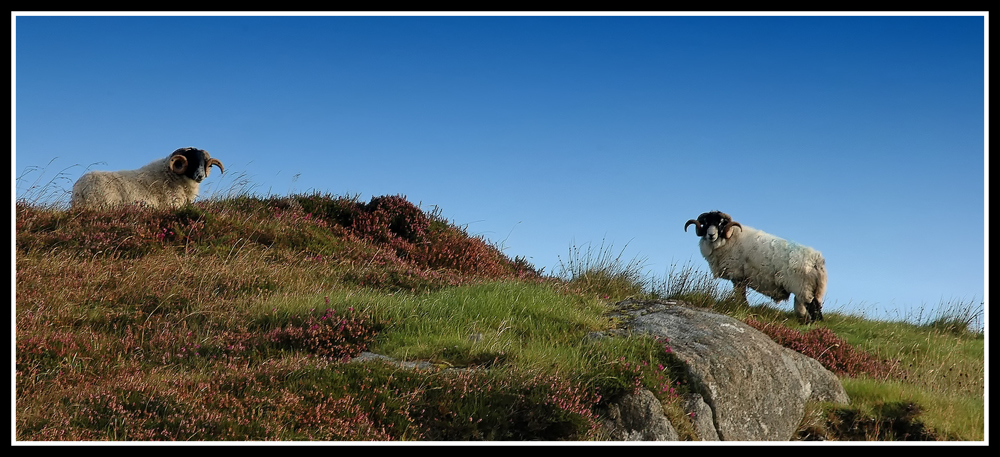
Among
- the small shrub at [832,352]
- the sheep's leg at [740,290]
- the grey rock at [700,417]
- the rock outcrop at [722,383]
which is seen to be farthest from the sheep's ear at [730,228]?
the grey rock at [700,417]

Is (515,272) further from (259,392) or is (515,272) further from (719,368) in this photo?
(259,392)

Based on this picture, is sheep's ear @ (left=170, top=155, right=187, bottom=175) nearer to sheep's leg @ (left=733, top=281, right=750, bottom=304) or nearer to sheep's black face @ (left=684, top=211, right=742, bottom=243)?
sheep's black face @ (left=684, top=211, right=742, bottom=243)

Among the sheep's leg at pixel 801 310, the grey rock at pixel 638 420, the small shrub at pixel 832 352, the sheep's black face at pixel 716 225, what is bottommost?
the grey rock at pixel 638 420

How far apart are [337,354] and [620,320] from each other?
4087 millimetres

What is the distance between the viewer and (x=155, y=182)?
16984 mm

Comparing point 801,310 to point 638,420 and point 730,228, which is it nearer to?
point 730,228

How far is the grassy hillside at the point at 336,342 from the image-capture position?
7.24 metres

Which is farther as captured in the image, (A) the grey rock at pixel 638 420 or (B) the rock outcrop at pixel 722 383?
(B) the rock outcrop at pixel 722 383

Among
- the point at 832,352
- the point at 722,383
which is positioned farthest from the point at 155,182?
the point at 832,352

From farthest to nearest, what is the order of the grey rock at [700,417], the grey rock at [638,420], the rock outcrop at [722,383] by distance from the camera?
the grey rock at [700,417]
the rock outcrop at [722,383]
the grey rock at [638,420]

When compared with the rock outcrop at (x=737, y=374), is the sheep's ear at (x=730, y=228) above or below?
above

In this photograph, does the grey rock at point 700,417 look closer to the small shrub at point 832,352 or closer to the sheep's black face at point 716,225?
the small shrub at point 832,352

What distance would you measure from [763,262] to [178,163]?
13.2 m

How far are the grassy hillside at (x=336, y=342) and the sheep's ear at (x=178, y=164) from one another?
3.63ft
